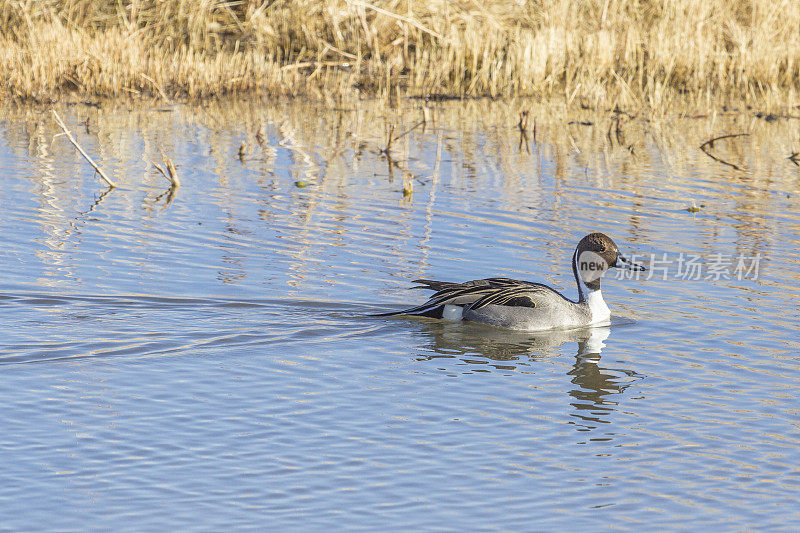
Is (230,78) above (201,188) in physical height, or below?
above

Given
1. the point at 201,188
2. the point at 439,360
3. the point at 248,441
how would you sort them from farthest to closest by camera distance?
the point at 201,188 → the point at 439,360 → the point at 248,441

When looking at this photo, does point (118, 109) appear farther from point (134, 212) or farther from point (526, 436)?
point (526, 436)

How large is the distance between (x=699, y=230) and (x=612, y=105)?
8.33 metres

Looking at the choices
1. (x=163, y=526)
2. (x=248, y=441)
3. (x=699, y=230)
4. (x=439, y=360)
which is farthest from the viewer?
(x=699, y=230)

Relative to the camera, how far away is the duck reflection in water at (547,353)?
6.43 m

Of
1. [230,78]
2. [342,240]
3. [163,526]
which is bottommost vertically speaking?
[163,526]

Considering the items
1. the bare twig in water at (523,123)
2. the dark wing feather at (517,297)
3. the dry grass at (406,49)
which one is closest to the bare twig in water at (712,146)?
the bare twig in water at (523,123)

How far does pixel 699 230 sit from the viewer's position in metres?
10.8

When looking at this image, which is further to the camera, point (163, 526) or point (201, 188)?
→ point (201, 188)

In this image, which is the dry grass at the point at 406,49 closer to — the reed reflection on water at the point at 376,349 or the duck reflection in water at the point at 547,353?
the reed reflection on water at the point at 376,349

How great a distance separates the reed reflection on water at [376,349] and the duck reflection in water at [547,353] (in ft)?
Answer: 0.09

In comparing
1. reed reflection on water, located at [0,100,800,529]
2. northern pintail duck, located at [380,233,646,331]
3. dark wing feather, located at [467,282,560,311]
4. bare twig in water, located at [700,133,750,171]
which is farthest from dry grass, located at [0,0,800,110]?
dark wing feather, located at [467,282,560,311]

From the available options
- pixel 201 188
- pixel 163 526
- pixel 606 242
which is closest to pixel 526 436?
pixel 163 526

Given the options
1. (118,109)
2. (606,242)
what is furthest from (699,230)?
(118,109)
